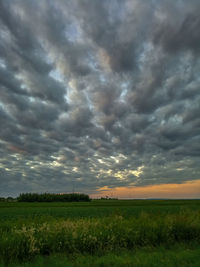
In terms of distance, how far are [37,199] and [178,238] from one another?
12948 centimetres

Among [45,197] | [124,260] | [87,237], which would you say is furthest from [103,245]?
[45,197]

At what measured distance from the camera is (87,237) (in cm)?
1083

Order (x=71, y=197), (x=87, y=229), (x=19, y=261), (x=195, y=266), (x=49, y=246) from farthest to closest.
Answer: (x=71, y=197)
(x=87, y=229)
(x=49, y=246)
(x=19, y=261)
(x=195, y=266)

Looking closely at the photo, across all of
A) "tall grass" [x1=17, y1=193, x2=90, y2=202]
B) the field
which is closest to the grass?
the field

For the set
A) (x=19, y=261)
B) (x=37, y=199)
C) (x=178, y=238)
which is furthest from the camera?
(x=37, y=199)

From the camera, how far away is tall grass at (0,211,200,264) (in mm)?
9750

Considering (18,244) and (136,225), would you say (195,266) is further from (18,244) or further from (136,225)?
(18,244)

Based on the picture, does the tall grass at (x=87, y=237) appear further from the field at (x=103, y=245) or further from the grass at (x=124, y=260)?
the grass at (x=124, y=260)

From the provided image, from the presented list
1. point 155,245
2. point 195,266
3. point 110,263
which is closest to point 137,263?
point 110,263

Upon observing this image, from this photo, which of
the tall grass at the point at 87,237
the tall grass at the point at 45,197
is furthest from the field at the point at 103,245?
the tall grass at the point at 45,197

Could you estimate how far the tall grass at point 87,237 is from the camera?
9.75 meters

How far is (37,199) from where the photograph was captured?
12912 centimetres

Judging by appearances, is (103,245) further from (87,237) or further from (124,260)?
(124,260)

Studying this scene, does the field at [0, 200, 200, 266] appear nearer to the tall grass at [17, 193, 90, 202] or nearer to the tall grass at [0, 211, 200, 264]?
the tall grass at [0, 211, 200, 264]
